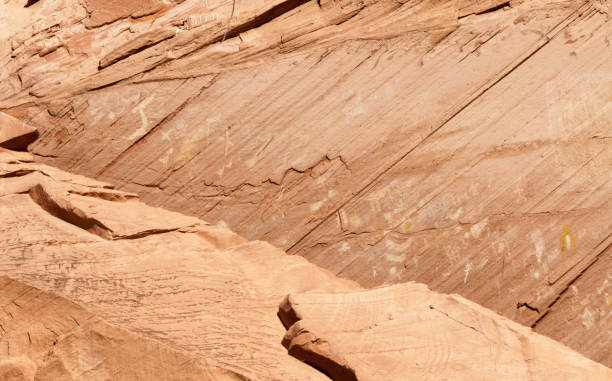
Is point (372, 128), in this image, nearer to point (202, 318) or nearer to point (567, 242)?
point (567, 242)

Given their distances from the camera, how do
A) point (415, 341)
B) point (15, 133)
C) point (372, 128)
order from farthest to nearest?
point (15, 133) < point (372, 128) < point (415, 341)

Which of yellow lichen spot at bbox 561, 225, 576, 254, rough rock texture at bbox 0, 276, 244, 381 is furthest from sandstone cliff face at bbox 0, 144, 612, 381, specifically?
yellow lichen spot at bbox 561, 225, 576, 254

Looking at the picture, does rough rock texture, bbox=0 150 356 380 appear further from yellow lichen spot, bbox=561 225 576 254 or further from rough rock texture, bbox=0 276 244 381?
yellow lichen spot, bbox=561 225 576 254

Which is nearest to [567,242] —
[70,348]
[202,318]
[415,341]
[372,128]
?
[415,341]

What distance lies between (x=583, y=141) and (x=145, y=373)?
2551mm

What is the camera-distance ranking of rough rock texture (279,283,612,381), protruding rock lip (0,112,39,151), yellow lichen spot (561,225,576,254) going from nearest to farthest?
1. rough rock texture (279,283,612,381)
2. yellow lichen spot (561,225,576,254)
3. protruding rock lip (0,112,39,151)

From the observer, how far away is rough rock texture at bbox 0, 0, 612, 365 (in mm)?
3596

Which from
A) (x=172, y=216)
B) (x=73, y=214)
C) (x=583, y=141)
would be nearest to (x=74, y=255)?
(x=73, y=214)

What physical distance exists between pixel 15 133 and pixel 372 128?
2.26 metres

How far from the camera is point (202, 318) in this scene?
122 inches

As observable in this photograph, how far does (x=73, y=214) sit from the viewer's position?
3.59 m

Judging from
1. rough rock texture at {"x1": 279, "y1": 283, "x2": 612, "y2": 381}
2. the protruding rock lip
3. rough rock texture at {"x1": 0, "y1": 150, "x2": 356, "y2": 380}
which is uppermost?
the protruding rock lip

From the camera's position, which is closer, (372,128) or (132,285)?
(132,285)

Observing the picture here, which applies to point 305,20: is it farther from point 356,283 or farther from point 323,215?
point 356,283
